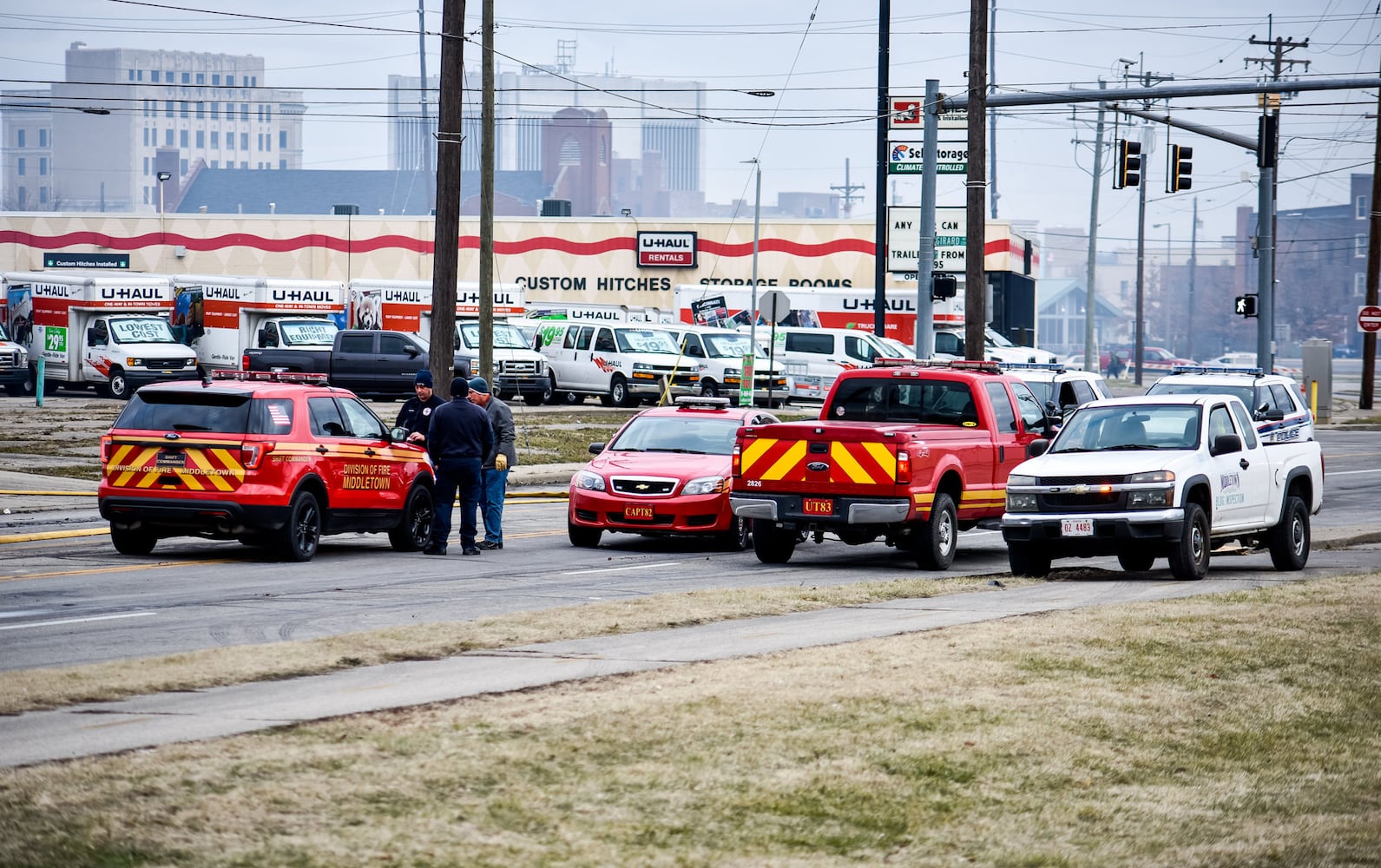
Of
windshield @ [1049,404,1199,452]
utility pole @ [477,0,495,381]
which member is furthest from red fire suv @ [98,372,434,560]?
utility pole @ [477,0,495,381]

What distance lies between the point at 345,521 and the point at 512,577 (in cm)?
269

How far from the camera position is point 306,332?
45406 millimetres

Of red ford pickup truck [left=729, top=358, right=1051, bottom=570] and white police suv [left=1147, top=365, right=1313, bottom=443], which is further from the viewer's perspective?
white police suv [left=1147, top=365, right=1313, bottom=443]

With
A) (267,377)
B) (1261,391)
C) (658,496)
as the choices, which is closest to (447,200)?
(267,377)

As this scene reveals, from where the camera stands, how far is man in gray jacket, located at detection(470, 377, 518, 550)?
728 inches

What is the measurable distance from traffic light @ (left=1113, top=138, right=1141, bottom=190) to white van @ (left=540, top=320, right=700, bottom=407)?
13.2 meters

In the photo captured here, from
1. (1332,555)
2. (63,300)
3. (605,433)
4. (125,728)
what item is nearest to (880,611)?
(125,728)

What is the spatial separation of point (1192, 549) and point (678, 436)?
6426mm

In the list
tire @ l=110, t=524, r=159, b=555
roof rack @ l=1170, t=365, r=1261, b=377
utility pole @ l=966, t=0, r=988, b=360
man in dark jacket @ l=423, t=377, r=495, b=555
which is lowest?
tire @ l=110, t=524, r=159, b=555

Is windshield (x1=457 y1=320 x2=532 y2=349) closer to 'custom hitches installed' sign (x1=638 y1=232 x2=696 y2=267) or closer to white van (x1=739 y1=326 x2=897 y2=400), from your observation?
white van (x1=739 y1=326 x2=897 y2=400)

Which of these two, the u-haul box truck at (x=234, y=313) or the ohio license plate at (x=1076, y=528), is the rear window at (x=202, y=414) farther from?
the u-haul box truck at (x=234, y=313)

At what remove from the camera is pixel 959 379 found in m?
18.8

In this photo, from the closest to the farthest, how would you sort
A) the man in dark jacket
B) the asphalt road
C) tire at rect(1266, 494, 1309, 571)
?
the asphalt road
tire at rect(1266, 494, 1309, 571)
the man in dark jacket

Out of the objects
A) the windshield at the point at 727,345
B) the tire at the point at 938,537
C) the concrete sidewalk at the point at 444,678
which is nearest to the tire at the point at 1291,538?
the tire at the point at 938,537
